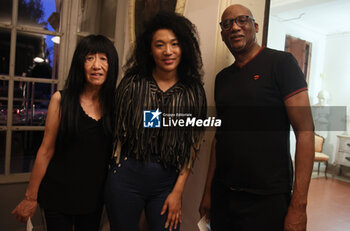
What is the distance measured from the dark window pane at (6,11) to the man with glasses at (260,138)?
218 centimetres

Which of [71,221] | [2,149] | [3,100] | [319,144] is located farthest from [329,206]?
[3,100]

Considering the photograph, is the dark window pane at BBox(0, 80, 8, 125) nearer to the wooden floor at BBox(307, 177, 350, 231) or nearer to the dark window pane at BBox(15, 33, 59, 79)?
the dark window pane at BBox(15, 33, 59, 79)

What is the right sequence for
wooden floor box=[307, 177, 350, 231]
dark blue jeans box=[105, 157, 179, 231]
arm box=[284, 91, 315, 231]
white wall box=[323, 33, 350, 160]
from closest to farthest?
arm box=[284, 91, 315, 231] < dark blue jeans box=[105, 157, 179, 231] < wooden floor box=[307, 177, 350, 231] < white wall box=[323, 33, 350, 160]

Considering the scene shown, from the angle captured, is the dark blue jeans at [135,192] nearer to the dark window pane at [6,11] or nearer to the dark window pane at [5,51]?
the dark window pane at [5,51]

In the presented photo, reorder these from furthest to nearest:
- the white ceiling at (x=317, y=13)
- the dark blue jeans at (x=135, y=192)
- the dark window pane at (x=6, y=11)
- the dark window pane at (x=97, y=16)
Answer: the white ceiling at (x=317, y=13), the dark window pane at (x=97, y=16), the dark window pane at (x=6, y=11), the dark blue jeans at (x=135, y=192)

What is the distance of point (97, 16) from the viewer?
2.73 m

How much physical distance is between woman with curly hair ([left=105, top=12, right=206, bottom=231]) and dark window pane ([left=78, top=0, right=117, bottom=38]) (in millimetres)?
Result: 1753

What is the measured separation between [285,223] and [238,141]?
1.17 ft

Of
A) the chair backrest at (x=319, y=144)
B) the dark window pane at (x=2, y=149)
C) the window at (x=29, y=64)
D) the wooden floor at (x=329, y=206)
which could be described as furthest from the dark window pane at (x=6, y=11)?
the chair backrest at (x=319, y=144)

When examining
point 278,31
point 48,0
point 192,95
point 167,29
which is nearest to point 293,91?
point 192,95

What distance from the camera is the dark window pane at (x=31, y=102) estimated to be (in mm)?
2402

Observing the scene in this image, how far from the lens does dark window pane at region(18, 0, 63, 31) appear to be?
238 cm

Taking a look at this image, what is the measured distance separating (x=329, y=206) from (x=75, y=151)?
11.6 ft

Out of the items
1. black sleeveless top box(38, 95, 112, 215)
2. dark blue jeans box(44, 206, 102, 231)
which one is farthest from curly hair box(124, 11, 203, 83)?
dark blue jeans box(44, 206, 102, 231)
